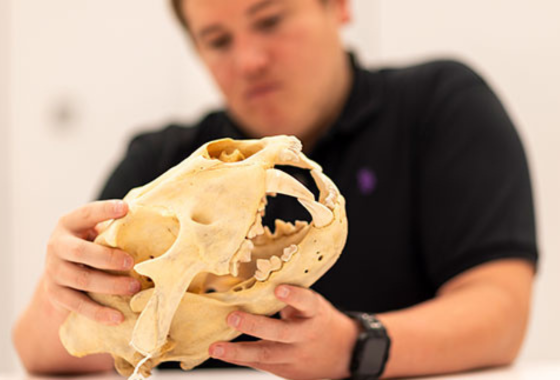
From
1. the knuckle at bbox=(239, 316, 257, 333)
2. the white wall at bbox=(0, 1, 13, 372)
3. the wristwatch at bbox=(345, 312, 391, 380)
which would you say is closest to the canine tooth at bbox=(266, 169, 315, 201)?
the knuckle at bbox=(239, 316, 257, 333)

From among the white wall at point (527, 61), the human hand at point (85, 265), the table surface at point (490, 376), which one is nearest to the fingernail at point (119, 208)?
the human hand at point (85, 265)

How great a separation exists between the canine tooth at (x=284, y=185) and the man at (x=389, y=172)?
8.7 inches

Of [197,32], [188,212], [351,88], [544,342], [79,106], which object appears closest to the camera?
[188,212]

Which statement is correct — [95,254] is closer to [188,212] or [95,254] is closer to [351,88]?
[188,212]

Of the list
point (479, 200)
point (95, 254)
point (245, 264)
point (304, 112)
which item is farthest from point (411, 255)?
point (95, 254)

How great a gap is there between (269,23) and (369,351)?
0.59 meters

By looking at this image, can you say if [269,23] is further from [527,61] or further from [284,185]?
[527,61]

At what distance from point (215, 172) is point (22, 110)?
6.76ft

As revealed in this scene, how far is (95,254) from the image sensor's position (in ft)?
1.76

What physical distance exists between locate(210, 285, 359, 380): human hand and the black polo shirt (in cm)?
35

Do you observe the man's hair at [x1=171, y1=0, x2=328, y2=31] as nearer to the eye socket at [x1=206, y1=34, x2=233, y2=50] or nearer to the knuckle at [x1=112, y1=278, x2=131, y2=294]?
the eye socket at [x1=206, y1=34, x2=233, y2=50]

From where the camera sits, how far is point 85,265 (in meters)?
0.56

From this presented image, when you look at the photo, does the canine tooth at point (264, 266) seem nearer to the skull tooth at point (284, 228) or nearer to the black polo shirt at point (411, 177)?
the skull tooth at point (284, 228)

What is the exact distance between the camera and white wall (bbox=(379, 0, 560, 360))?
6.08ft
